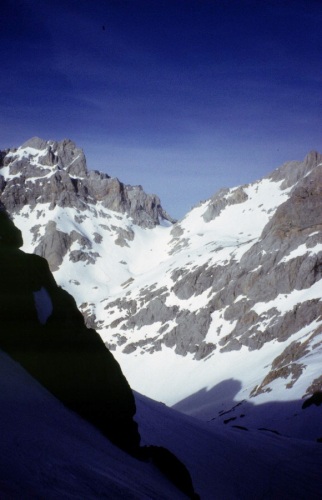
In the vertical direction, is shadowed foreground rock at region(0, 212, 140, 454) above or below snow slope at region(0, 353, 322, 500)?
above

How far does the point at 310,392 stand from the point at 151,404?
2492 centimetres

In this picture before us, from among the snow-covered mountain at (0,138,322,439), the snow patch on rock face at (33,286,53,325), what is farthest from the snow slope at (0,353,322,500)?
the snow-covered mountain at (0,138,322,439)

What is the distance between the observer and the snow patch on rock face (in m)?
16.9

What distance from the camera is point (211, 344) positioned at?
10844cm

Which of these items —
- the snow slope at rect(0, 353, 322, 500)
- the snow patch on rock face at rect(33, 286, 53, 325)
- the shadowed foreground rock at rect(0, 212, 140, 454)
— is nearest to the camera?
the snow slope at rect(0, 353, 322, 500)

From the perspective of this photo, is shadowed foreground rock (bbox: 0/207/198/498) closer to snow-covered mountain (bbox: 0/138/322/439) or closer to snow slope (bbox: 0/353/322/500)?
snow slope (bbox: 0/353/322/500)

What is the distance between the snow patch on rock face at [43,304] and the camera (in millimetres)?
16922

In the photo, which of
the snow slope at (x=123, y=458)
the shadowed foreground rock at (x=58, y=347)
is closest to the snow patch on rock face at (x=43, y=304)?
the shadowed foreground rock at (x=58, y=347)

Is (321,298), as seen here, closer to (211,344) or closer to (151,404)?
(211,344)

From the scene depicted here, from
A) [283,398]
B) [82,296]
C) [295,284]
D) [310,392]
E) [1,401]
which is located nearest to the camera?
[1,401]

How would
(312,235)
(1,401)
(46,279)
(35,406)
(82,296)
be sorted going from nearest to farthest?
(1,401)
(35,406)
(46,279)
(312,235)
(82,296)

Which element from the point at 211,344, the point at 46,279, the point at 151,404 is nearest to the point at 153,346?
the point at 211,344

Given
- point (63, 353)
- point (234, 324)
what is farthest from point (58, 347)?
point (234, 324)

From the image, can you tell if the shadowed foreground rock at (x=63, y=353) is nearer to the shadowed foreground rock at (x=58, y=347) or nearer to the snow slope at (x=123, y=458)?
the shadowed foreground rock at (x=58, y=347)
